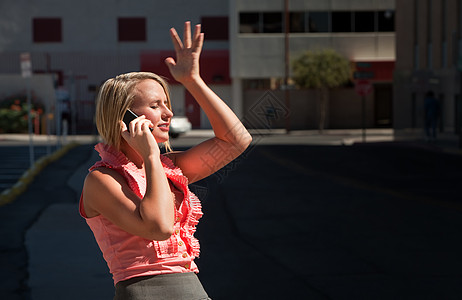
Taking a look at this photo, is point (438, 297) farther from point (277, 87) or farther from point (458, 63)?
point (277, 87)

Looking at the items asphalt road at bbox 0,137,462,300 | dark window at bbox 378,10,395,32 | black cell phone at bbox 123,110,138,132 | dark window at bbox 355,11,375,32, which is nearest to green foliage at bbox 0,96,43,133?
dark window at bbox 355,11,375,32

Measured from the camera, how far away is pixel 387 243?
898 cm

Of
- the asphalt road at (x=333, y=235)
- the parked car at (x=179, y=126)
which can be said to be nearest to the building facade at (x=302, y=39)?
the parked car at (x=179, y=126)

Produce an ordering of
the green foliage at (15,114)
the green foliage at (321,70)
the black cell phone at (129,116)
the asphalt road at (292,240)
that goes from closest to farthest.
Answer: the black cell phone at (129,116) < the asphalt road at (292,240) < the green foliage at (15,114) < the green foliage at (321,70)

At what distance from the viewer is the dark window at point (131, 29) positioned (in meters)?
52.0

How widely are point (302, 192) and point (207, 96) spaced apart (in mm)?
11563

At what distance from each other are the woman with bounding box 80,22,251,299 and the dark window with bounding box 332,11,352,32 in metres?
47.6

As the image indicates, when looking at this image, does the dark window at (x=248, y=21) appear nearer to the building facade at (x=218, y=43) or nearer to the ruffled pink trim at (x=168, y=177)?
the building facade at (x=218, y=43)

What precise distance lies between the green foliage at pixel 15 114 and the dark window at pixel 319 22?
1764 centimetres

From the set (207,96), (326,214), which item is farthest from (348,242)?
(207,96)

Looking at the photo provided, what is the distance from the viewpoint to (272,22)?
49.5m

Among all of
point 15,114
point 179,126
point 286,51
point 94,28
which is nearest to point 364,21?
point 286,51

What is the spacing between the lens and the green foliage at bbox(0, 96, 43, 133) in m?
40.8

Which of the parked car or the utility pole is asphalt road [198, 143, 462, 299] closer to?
the parked car
